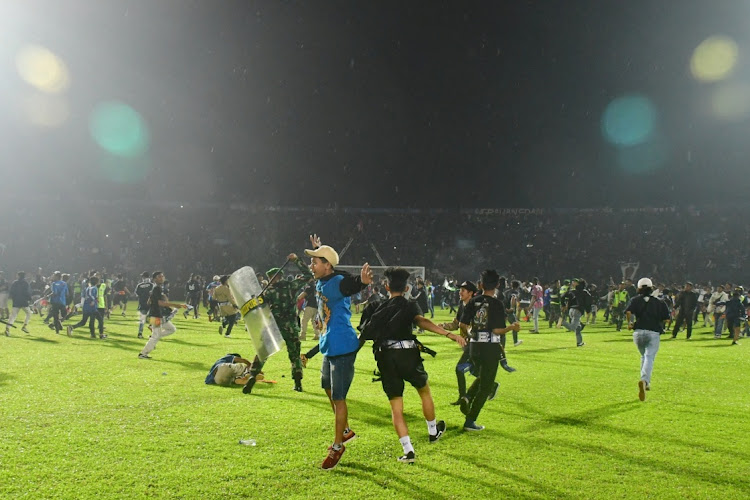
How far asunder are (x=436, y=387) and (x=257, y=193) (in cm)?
4965

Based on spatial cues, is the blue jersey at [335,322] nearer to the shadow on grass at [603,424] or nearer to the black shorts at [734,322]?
the shadow on grass at [603,424]

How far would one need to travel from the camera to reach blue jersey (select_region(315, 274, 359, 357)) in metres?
6.01

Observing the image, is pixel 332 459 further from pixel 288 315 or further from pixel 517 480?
pixel 288 315

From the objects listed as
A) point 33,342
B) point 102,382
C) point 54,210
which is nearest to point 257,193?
point 54,210

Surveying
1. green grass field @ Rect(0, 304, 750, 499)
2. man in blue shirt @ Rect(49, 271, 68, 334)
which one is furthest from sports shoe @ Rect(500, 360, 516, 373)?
man in blue shirt @ Rect(49, 271, 68, 334)

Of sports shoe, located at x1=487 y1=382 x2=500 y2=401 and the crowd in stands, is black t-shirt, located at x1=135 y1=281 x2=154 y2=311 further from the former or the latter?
the crowd in stands

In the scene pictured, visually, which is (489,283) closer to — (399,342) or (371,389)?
(399,342)

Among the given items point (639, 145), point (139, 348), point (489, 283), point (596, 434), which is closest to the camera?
point (596, 434)

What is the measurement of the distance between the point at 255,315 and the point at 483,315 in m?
3.26

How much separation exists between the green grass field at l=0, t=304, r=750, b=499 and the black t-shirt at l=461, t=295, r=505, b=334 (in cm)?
131

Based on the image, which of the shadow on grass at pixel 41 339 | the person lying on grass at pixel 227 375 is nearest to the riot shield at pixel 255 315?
the person lying on grass at pixel 227 375

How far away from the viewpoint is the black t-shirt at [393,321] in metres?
6.34

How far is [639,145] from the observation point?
148 ft

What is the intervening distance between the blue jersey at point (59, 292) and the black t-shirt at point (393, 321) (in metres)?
16.0
